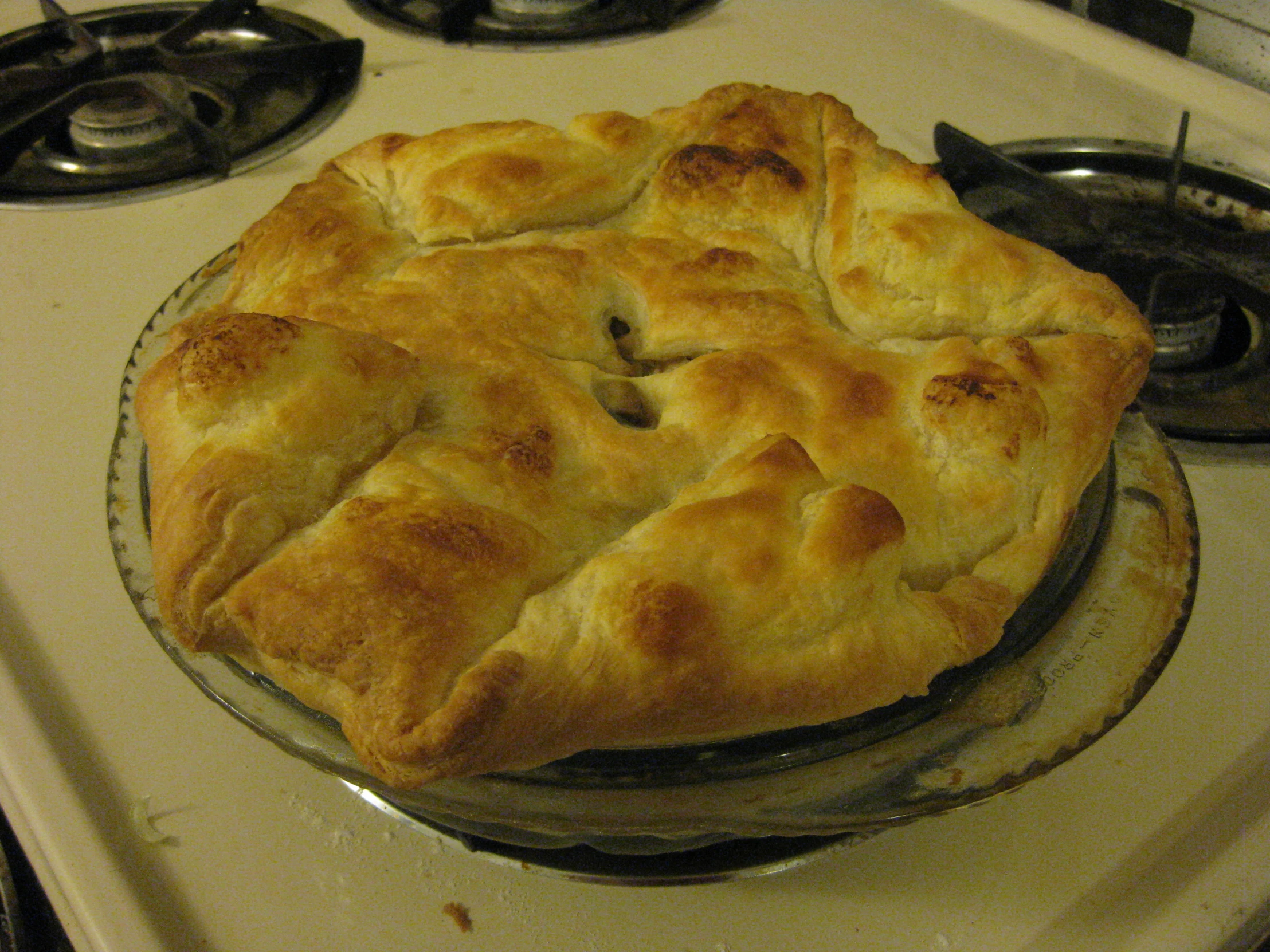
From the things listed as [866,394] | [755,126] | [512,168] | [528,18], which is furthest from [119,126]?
[866,394]

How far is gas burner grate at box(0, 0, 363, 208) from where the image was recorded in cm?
139

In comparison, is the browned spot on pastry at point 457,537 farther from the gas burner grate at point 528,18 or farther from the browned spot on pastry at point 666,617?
the gas burner grate at point 528,18

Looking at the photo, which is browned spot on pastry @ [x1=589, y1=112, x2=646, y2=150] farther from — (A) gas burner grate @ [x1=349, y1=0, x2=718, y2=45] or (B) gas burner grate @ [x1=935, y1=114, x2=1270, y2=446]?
(A) gas burner grate @ [x1=349, y1=0, x2=718, y2=45]

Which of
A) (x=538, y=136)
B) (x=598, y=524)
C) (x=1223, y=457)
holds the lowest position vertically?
(x=1223, y=457)

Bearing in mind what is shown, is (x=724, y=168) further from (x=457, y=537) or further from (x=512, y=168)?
(x=457, y=537)

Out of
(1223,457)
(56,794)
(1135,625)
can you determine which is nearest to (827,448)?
(1135,625)

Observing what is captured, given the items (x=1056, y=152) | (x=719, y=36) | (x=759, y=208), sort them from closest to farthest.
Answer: (x=759, y=208) < (x=1056, y=152) < (x=719, y=36)

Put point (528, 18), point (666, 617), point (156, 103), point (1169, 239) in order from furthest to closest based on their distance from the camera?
point (528, 18) < point (156, 103) < point (1169, 239) < point (666, 617)

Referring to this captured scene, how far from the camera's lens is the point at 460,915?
0.72 metres

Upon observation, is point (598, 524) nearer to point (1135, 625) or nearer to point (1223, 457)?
point (1135, 625)

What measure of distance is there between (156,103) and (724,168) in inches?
35.3

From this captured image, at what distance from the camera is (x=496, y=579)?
620mm

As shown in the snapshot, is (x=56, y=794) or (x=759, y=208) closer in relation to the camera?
(x=56, y=794)

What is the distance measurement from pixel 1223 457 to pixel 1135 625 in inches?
15.3
